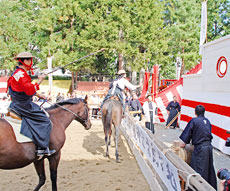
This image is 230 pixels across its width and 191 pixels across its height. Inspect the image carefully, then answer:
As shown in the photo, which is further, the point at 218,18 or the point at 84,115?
the point at 218,18

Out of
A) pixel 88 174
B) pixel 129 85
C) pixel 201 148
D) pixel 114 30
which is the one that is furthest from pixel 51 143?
pixel 114 30

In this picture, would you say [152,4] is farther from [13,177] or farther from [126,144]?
[13,177]

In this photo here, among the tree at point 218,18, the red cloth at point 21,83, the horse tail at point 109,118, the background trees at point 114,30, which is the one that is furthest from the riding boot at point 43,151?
the tree at point 218,18

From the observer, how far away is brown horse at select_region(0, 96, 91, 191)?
388 centimetres

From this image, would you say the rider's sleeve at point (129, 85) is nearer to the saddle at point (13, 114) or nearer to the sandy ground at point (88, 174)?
the sandy ground at point (88, 174)

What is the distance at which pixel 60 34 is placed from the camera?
26703 millimetres

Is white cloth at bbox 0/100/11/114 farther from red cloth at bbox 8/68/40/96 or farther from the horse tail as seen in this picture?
red cloth at bbox 8/68/40/96

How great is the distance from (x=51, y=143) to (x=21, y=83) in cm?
129

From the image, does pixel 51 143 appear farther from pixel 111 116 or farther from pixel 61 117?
pixel 111 116

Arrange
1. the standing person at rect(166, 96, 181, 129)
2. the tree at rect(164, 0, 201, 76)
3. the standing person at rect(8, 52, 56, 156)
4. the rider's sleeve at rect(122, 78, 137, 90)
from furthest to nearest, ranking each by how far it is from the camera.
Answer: the tree at rect(164, 0, 201, 76) < the standing person at rect(166, 96, 181, 129) < the rider's sleeve at rect(122, 78, 137, 90) < the standing person at rect(8, 52, 56, 156)

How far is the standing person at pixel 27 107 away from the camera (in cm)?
398

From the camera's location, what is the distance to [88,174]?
596cm

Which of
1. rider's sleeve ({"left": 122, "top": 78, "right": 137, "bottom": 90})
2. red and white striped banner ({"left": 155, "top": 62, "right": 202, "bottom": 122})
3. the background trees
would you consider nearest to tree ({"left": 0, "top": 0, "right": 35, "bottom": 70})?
the background trees

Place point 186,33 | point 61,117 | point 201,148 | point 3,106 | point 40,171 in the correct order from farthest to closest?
point 186,33, point 3,106, point 61,117, point 40,171, point 201,148
